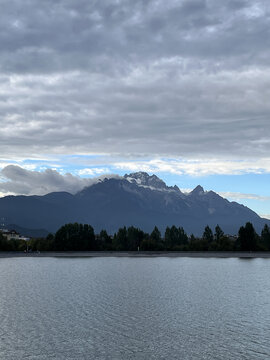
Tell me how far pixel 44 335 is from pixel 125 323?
8660 mm

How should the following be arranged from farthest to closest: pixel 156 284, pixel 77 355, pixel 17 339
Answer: pixel 156 284, pixel 17 339, pixel 77 355

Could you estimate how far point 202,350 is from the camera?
35031 millimetres

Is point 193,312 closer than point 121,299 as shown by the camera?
Yes

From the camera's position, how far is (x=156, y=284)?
269 ft

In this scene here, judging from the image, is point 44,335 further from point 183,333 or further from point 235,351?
point 235,351

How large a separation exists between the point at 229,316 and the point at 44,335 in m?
20.2

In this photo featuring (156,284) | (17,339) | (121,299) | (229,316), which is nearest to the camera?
(17,339)

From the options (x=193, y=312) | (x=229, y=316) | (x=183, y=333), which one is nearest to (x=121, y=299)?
(x=193, y=312)

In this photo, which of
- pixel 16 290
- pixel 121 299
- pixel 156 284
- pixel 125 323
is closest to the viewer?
pixel 125 323

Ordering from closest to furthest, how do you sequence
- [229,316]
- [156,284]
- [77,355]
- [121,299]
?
1. [77,355]
2. [229,316]
3. [121,299]
4. [156,284]

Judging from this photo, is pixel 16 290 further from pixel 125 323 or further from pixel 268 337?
pixel 268 337

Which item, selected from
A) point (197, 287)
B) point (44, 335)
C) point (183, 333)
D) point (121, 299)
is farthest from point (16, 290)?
point (183, 333)

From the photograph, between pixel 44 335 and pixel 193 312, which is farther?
pixel 193 312

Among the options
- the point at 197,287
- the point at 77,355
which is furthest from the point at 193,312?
the point at 197,287
